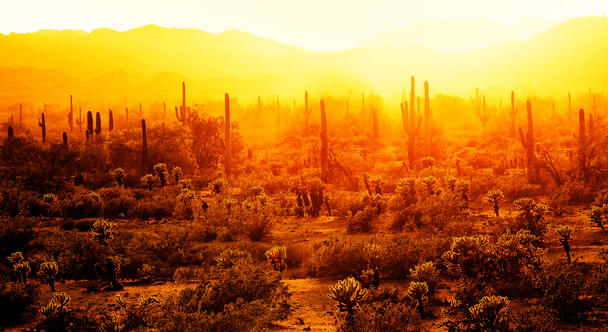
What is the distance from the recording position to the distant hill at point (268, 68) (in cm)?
9131

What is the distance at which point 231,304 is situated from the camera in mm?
5625

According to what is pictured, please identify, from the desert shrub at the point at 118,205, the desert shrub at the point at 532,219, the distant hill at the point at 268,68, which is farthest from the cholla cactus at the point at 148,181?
the distant hill at the point at 268,68

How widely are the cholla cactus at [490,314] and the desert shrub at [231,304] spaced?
2.45 m

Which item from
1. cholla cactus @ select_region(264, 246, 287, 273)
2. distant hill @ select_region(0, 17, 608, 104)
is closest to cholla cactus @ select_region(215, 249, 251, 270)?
cholla cactus @ select_region(264, 246, 287, 273)

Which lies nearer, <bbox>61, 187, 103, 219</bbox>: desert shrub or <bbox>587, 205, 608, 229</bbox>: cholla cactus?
<bbox>587, 205, 608, 229</bbox>: cholla cactus

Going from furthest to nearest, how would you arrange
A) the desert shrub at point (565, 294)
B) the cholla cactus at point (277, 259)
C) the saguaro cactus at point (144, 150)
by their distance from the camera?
the saguaro cactus at point (144, 150)
the cholla cactus at point (277, 259)
the desert shrub at point (565, 294)

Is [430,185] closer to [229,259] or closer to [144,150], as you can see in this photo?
[229,259]

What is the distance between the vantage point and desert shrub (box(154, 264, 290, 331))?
5.31 metres

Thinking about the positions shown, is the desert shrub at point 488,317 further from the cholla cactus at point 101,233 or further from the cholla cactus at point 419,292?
the cholla cactus at point 101,233

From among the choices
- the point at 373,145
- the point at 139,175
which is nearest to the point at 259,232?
the point at 139,175

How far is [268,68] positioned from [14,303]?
414 ft

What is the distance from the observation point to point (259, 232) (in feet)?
39.5

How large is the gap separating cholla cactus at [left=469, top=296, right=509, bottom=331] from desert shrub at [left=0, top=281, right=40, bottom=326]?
642 centimetres

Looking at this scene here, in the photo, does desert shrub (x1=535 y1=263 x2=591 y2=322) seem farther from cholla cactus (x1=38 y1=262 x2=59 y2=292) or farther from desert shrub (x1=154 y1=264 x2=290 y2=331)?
cholla cactus (x1=38 y1=262 x2=59 y2=292)
